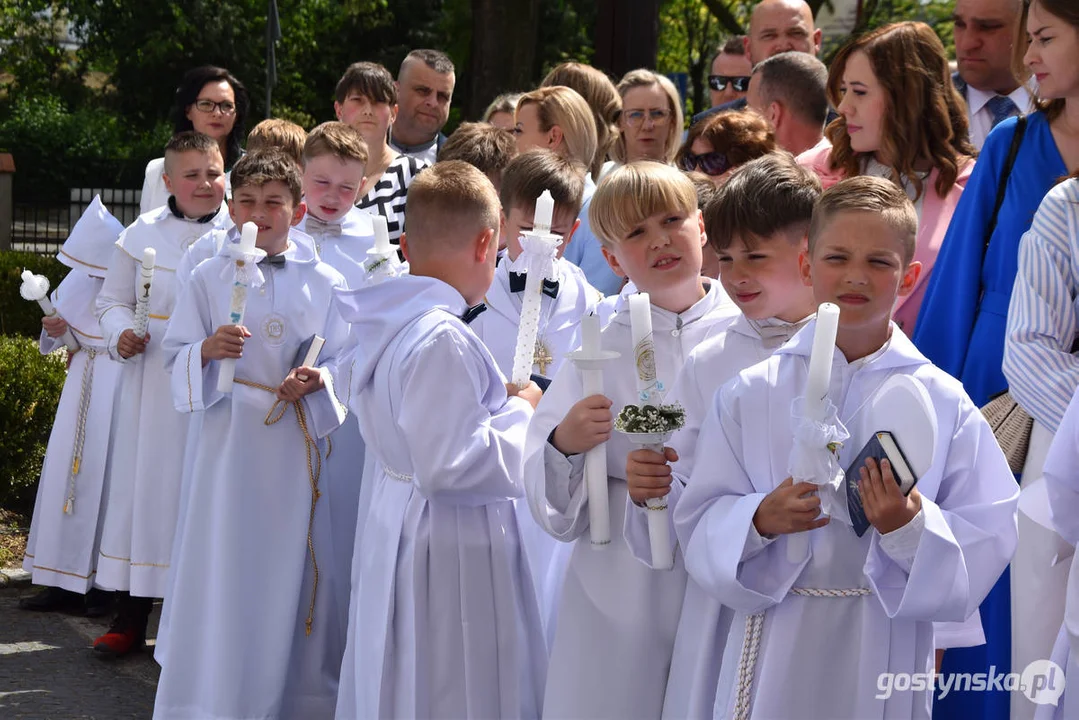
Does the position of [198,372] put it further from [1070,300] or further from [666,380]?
[1070,300]

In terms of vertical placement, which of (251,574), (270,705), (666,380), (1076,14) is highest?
(1076,14)

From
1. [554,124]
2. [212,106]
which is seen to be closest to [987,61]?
[554,124]

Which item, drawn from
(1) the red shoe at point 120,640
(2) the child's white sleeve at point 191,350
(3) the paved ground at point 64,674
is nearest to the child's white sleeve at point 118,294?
(2) the child's white sleeve at point 191,350

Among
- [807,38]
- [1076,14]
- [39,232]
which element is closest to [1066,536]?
[1076,14]

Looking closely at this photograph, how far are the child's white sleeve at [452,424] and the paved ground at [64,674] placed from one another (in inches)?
94.2

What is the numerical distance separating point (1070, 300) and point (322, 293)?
305 centimetres

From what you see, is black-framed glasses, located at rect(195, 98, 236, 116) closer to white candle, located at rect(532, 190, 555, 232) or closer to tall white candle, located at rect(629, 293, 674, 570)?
white candle, located at rect(532, 190, 555, 232)

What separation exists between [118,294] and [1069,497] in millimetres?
4853

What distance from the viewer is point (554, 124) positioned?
20.7ft

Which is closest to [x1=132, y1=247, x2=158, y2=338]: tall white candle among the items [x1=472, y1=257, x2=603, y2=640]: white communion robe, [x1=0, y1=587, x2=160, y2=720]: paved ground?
→ [x1=0, y1=587, x2=160, y2=720]: paved ground

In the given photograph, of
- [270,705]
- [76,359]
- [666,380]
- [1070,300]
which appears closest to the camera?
[1070,300]

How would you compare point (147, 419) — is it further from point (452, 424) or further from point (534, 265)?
point (534, 265)

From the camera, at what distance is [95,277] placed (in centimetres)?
743

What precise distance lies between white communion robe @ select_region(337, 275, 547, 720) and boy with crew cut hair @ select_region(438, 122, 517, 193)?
5.45 feet
